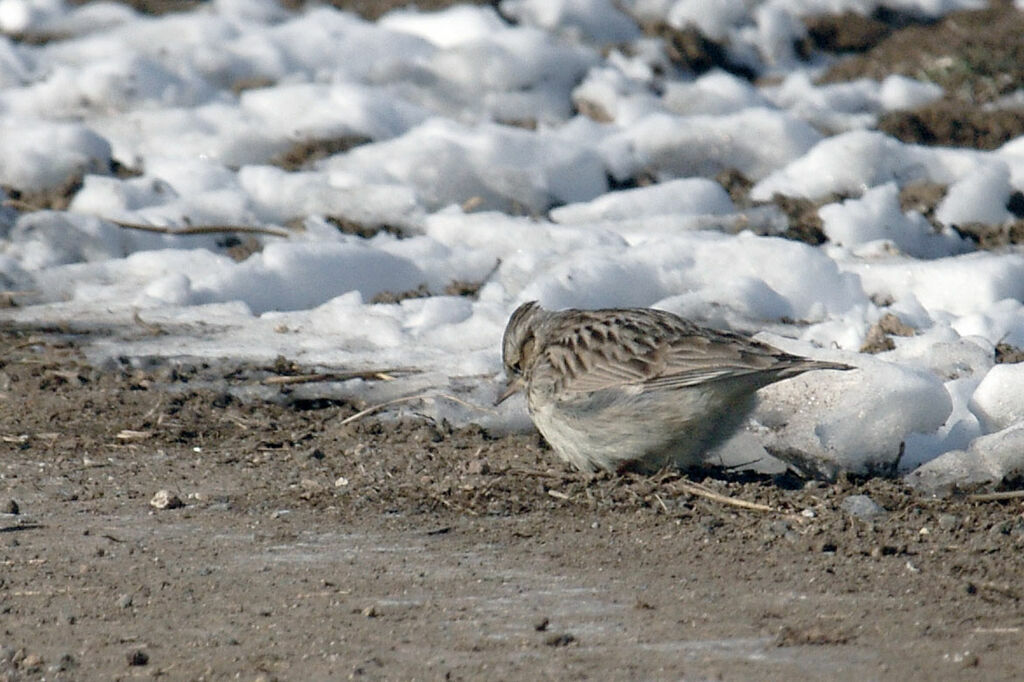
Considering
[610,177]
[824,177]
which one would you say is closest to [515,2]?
[610,177]

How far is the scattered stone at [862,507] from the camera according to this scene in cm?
494

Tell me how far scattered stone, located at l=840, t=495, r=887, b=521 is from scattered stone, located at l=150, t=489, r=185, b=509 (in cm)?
220

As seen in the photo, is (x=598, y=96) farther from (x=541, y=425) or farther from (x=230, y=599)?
(x=230, y=599)

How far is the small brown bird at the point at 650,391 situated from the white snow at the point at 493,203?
271mm

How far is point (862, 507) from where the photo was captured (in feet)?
16.3

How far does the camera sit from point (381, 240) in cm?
861

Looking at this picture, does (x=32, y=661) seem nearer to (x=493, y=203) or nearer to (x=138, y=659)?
(x=138, y=659)

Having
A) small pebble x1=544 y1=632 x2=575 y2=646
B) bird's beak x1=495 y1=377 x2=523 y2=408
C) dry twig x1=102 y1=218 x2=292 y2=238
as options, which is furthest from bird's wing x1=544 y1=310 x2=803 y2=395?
dry twig x1=102 y1=218 x2=292 y2=238

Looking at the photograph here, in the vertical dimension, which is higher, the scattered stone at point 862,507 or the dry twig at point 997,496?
the dry twig at point 997,496

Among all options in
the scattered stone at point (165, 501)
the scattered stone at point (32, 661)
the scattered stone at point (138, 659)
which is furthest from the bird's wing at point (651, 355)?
the scattered stone at point (32, 661)

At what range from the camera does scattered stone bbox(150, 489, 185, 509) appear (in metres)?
5.15

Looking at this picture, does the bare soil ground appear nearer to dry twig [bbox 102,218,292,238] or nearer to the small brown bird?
the small brown bird

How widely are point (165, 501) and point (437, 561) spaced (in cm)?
111

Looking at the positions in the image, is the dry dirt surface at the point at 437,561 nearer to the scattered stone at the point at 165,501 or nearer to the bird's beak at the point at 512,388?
the scattered stone at the point at 165,501
